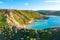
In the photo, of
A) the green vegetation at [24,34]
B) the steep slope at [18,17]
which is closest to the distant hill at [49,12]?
the steep slope at [18,17]

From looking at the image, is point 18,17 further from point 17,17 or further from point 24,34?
point 24,34

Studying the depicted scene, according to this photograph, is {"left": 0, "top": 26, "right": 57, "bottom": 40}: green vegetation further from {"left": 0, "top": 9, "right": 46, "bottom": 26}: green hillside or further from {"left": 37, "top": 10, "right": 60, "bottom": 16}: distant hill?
{"left": 37, "top": 10, "right": 60, "bottom": 16}: distant hill

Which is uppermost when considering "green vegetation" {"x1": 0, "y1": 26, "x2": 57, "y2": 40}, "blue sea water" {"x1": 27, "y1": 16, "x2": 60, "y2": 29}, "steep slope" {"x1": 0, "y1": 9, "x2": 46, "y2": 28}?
"steep slope" {"x1": 0, "y1": 9, "x2": 46, "y2": 28}

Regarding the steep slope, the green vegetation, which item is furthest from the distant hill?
the green vegetation

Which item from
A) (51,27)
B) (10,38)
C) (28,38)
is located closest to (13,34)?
(10,38)


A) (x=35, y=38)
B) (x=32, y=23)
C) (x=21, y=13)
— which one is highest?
(x=21, y=13)

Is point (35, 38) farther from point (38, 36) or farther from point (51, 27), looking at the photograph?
point (51, 27)

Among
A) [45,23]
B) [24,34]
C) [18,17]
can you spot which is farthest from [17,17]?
[45,23]
